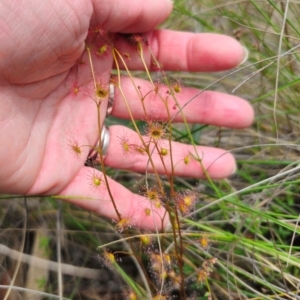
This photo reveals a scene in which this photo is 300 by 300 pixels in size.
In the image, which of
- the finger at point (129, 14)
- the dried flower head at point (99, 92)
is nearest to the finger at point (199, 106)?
the finger at point (129, 14)

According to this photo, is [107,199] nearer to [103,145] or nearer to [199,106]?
[103,145]

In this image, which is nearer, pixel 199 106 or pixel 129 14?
pixel 129 14

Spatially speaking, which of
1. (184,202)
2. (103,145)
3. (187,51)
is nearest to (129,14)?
(187,51)

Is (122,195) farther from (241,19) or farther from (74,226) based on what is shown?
(241,19)

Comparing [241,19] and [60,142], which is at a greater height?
[241,19]

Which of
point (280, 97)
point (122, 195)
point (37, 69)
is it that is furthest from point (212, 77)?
point (37, 69)

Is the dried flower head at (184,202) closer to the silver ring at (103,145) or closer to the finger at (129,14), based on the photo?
the silver ring at (103,145)

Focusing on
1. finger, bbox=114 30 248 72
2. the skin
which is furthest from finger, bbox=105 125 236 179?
finger, bbox=114 30 248 72
